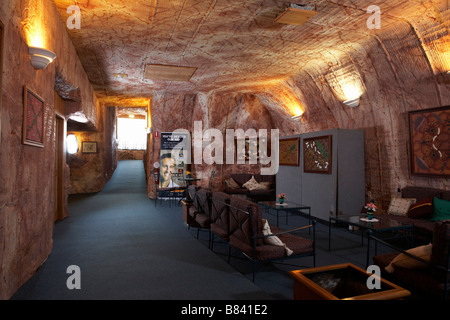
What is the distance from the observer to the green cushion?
4254mm

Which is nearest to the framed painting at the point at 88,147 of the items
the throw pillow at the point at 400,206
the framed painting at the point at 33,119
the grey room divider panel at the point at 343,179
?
the framed painting at the point at 33,119

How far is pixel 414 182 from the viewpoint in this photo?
16.5ft

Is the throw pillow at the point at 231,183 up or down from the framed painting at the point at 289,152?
down

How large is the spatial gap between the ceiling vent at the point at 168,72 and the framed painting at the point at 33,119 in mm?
3393

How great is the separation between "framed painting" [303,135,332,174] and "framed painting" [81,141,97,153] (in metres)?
7.48

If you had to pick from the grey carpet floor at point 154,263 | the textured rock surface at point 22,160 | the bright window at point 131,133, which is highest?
the bright window at point 131,133

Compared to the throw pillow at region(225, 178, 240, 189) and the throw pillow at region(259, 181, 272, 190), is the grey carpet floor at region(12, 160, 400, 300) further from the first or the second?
the throw pillow at region(225, 178, 240, 189)

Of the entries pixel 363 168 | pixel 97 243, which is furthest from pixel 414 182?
pixel 97 243

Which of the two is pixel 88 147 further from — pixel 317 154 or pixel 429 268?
pixel 429 268

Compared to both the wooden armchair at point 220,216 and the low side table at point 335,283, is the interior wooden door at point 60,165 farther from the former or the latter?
the low side table at point 335,283

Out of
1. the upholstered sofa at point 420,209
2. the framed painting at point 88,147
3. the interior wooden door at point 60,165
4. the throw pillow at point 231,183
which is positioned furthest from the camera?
the framed painting at point 88,147

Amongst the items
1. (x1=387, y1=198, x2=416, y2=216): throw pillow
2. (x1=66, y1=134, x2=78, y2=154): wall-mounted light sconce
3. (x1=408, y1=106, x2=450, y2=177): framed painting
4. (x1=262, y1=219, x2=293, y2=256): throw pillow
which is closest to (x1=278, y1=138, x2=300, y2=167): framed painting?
(x1=387, y1=198, x2=416, y2=216): throw pillow

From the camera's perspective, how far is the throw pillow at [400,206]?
15.8 feet
